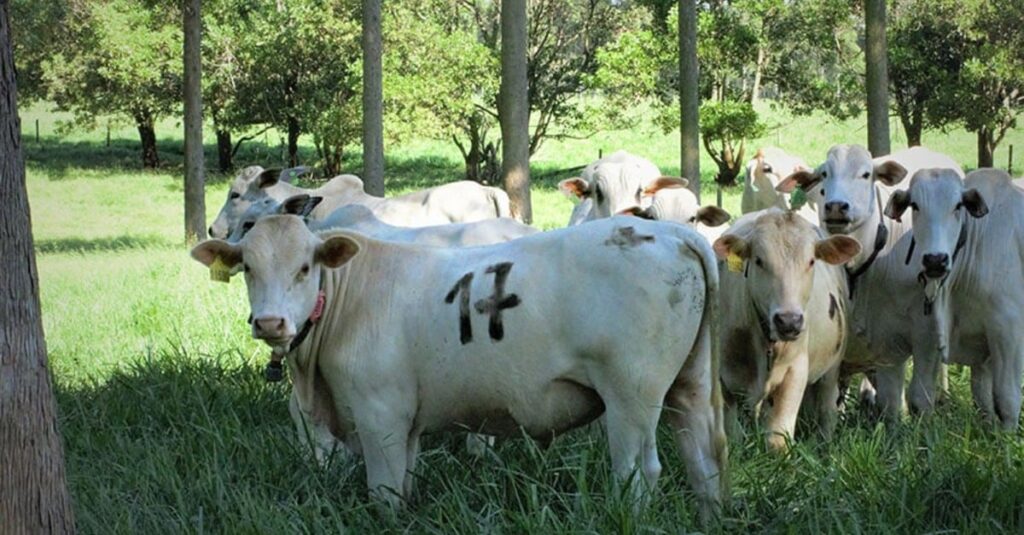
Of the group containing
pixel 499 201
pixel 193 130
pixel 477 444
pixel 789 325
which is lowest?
pixel 477 444

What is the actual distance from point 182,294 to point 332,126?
22339 millimetres

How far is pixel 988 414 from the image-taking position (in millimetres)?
8375

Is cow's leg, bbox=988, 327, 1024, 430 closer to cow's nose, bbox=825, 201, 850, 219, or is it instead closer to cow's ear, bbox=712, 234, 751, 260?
cow's nose, bbox=825, 201, 850, 219

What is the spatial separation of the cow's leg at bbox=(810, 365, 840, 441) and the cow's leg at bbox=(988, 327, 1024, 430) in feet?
3.26

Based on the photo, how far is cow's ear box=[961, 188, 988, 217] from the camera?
826 cm

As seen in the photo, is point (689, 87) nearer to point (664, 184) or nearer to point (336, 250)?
point (664, 184)

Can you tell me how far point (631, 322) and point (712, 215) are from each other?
2.88m

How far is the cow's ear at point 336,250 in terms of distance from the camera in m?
6.61

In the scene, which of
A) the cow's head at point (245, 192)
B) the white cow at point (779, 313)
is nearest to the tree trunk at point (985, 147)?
the cow's head at point (245, 192)

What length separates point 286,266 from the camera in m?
6.52

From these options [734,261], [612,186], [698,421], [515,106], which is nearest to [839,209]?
[734,261]

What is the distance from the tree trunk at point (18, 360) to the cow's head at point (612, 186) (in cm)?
752

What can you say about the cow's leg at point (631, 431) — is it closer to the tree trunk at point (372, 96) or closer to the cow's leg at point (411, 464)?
the cow's leg at point (411, 464)

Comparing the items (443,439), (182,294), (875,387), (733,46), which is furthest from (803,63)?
(443,439)
